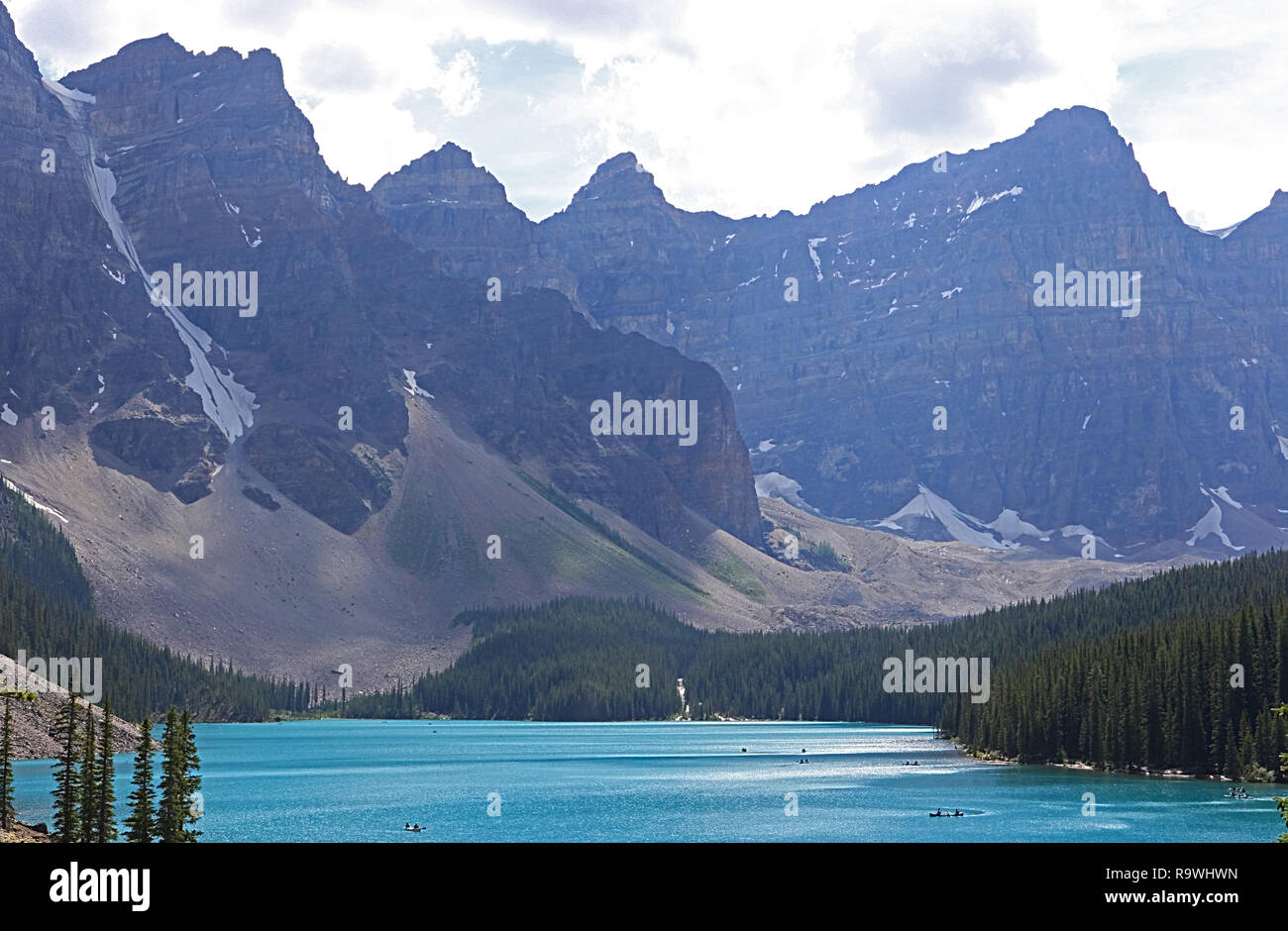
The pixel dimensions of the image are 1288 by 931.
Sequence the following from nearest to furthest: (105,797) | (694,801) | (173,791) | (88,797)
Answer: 1. (88,797)
2. (105,797)
3. (173,791)
4. (694,801)

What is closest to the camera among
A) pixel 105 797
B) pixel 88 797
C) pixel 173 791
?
pixel 88 797

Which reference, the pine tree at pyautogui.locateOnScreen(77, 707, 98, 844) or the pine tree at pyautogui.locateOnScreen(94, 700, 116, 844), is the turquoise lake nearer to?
the pine tree at pyautogui.locateOnScreen(94, 700, 116, 844)

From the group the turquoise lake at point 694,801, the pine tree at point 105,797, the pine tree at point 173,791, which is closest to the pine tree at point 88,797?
the pine tree at point 105,797

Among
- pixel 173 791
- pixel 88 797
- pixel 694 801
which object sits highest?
pixel 88 797

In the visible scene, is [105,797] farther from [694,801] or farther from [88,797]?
[694,801]

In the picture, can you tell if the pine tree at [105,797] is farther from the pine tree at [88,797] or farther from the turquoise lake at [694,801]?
the turquoise lake at [694,801]

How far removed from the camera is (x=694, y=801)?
12619 centimetres

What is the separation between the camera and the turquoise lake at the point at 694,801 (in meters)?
99.1

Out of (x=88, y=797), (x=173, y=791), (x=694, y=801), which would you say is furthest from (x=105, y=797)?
(x=694, y=801)
